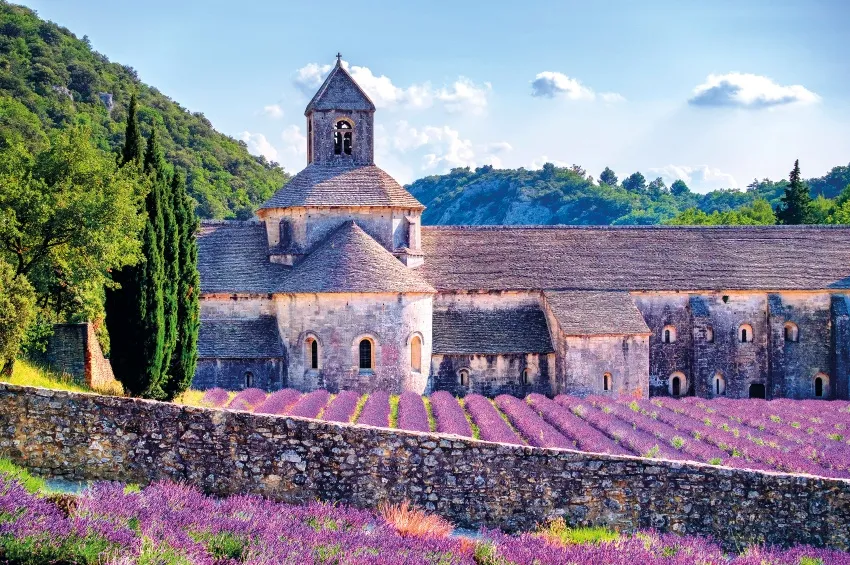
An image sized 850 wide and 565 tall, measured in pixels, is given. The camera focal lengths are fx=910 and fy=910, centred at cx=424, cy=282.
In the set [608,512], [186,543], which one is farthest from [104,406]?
[608,512]

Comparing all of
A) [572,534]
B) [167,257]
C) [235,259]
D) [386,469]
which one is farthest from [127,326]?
[572,534]

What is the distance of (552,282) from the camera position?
42.1m

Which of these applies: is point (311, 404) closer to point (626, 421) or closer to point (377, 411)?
point (377, 411)

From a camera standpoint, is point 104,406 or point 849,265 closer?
point 104,406

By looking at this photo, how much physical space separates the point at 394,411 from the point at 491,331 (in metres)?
9.47

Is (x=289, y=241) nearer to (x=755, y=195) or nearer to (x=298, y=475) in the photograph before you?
(x=298, y=475)

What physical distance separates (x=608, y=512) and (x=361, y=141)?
3194 cm

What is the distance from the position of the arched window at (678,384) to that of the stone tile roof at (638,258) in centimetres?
412

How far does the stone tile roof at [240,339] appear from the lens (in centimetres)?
3784

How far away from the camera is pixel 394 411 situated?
32.3 meters

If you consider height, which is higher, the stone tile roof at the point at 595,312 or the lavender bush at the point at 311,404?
the stone tile roof at the point at 595,312

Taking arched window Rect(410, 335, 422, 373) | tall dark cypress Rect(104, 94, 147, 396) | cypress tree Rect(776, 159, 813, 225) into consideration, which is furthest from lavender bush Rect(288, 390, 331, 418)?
cypress tree Rect(776, 159, 813, 225)

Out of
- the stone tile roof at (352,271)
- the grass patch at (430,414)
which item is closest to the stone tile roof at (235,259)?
the stone tile roof at (352,271)

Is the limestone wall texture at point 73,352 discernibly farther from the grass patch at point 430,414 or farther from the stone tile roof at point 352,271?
the stone tile roof at point 352,271
